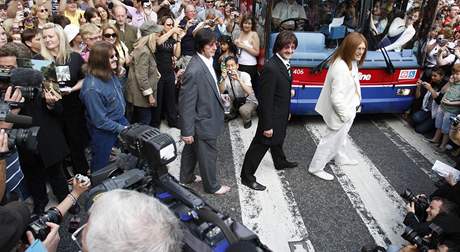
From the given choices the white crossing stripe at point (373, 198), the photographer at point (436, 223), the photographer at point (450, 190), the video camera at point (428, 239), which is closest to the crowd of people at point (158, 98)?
the white crossing stripe at point (373, 198)

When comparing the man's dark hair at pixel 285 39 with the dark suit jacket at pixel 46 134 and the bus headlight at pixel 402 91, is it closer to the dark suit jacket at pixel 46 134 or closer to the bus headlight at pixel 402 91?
the dark suit jacket at pixel 46 134

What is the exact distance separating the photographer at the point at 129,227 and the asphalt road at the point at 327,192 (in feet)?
7.12

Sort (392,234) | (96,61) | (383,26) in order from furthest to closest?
(383,26)
(392,234)
(96,61)

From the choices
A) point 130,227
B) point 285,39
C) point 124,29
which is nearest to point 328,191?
point 285,39

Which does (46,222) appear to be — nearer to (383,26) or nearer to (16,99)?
(16,99)

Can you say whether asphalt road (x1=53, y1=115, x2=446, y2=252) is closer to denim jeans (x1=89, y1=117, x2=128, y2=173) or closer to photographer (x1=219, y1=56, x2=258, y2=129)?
photographer (x1=219, y1=56, x2=258, y2=129)

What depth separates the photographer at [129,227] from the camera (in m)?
1.38

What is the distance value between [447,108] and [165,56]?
4.26 meters

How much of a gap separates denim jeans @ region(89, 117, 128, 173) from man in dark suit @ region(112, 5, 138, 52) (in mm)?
2073

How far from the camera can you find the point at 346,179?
15.2ft

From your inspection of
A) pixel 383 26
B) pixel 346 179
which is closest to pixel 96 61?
pixel 346 179

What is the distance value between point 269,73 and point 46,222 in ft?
8.48

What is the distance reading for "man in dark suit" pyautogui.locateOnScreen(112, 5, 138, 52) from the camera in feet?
17.5

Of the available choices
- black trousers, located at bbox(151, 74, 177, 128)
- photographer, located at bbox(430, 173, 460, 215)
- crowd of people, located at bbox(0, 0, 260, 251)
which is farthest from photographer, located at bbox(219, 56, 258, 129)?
photographer, located at bbox(430, 173, 460, 215)
